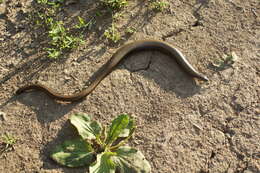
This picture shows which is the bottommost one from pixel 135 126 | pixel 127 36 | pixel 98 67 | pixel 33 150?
pixel 33 150

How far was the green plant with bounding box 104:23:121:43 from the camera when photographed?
3686 millimetres

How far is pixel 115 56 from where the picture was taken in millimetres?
3521

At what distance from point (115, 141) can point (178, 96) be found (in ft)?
2.95

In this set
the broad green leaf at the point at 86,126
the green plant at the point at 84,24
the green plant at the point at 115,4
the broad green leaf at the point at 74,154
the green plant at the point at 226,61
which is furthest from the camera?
the green plant at the point at 115,4

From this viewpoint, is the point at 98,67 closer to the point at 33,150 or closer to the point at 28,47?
the point at 28,47

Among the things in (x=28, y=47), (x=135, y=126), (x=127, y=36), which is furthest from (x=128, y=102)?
(x=28, y=47)

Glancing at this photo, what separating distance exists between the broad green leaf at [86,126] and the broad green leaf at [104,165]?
25cm

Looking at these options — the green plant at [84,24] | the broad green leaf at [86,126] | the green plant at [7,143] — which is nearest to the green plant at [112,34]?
the green plant at [84,24]

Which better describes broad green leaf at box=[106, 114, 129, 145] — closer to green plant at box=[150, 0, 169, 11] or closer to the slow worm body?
the slow worm body

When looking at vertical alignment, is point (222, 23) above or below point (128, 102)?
above

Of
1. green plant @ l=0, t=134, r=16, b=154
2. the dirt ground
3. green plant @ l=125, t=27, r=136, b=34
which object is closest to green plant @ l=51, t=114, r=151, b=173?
the dirt ground

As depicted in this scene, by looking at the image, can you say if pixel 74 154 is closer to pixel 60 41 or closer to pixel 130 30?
pixel 60 41

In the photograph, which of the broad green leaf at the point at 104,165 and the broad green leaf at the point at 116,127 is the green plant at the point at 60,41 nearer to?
the broad green leaf at the point at 116,127

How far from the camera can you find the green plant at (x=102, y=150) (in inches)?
112
